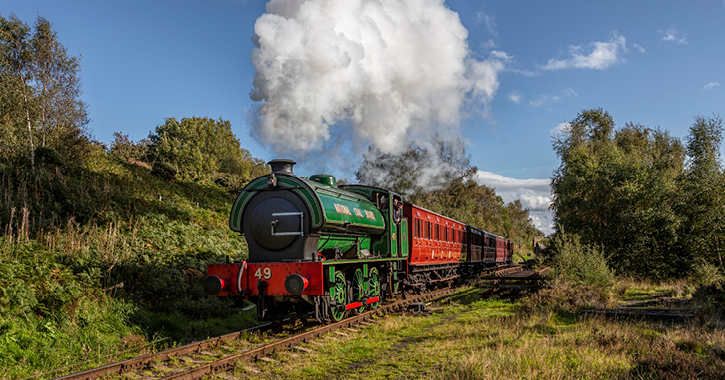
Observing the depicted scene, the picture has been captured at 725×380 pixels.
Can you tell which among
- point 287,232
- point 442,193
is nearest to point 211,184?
point 287,232

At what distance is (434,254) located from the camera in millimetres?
15984

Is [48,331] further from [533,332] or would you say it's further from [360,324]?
[533,332]

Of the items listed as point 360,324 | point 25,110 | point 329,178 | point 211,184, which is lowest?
point 360,324

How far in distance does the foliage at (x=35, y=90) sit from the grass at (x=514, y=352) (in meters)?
16.0

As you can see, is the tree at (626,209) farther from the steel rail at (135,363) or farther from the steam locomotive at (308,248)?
the steel rail at (135,363)

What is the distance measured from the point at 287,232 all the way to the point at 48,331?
4.22 meters

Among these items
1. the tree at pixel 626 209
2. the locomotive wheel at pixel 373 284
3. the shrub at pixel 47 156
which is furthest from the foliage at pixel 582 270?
the shrub at pixel 47 156

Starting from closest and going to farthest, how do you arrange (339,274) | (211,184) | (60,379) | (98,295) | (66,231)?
1. (60,379)
2. (98,295)
3. (339,274)
4. (66,231)
5. (211,184)

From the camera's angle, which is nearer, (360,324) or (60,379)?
(60,379)

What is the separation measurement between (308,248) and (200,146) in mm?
45565

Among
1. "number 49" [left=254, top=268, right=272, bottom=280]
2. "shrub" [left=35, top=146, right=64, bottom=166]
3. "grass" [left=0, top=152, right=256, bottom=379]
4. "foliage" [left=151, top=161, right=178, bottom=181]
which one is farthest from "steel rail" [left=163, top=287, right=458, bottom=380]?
"foliage" [left=151, top=161, right=178, bottom=181]

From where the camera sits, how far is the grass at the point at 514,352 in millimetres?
5605

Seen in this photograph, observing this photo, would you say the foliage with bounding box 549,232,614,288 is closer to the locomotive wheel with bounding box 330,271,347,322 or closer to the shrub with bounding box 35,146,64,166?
the locomotive wheel with bounding box 330,271,347,322

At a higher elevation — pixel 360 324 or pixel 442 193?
pixel 442 193
